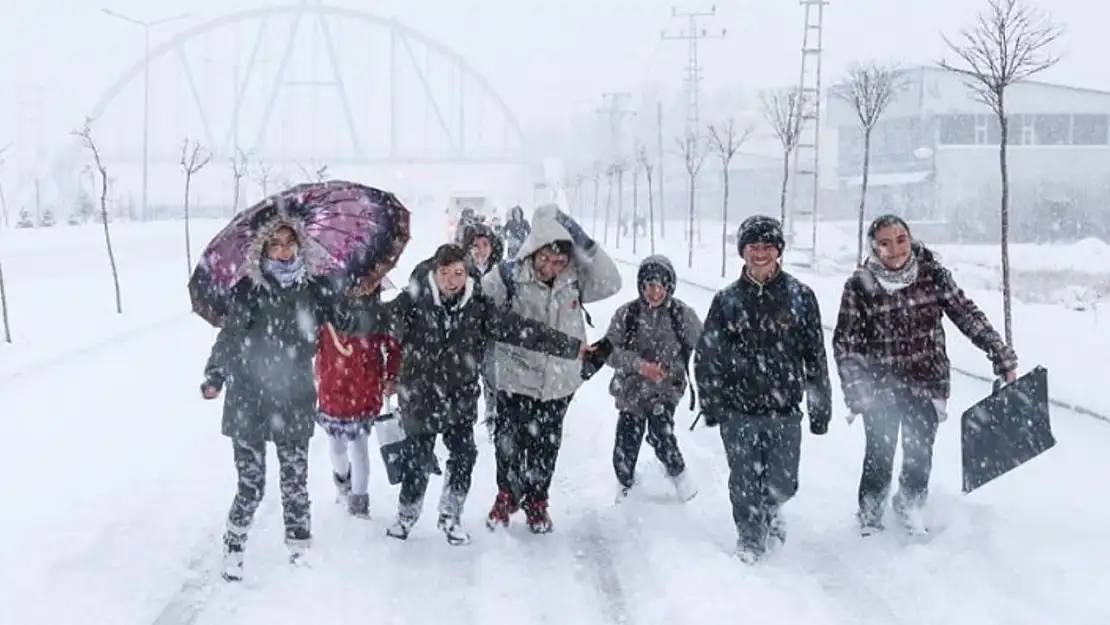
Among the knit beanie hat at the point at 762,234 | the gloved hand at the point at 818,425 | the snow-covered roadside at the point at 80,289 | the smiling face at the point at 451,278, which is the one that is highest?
the knit beanie hat at the point at 762,234

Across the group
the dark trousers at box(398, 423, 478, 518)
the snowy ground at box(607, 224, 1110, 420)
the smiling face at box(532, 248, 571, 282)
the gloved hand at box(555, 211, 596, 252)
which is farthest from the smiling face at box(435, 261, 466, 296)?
the snowy ground at box(607, 224, 1110, 420)

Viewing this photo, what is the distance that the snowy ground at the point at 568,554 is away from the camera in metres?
4.87

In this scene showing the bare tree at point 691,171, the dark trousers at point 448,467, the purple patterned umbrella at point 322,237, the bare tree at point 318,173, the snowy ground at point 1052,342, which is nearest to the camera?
the purple patterned umbrella at point 322,237

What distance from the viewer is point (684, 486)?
21.6 ft

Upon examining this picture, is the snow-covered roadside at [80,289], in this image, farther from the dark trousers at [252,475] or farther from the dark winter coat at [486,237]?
the dark trousers at [252,475]

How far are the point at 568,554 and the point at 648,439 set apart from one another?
3.43 ft

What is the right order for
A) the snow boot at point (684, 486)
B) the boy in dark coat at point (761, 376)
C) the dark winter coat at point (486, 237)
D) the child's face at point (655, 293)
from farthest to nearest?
the dark winter coat at point (486, 237) → the snow boot at point (684, 486) → the child's face at point (655, 293) → the boy in dark coat at point (761, 376)

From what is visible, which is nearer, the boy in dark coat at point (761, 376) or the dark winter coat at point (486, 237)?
the boy in dark coat at point (761, 376)

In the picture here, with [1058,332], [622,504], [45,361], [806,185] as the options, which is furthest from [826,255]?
[806,185]

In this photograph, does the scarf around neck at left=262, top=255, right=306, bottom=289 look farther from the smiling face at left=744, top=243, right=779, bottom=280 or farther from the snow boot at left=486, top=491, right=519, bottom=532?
the smiling face at left=744, top=243, right=779, bottom=280

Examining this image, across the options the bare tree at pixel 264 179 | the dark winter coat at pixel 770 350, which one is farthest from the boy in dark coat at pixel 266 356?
the bare tree at pixel 264 179

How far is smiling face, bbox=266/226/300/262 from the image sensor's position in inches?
202

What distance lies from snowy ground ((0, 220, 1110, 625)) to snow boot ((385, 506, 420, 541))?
83mm

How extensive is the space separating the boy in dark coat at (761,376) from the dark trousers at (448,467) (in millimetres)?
1247
